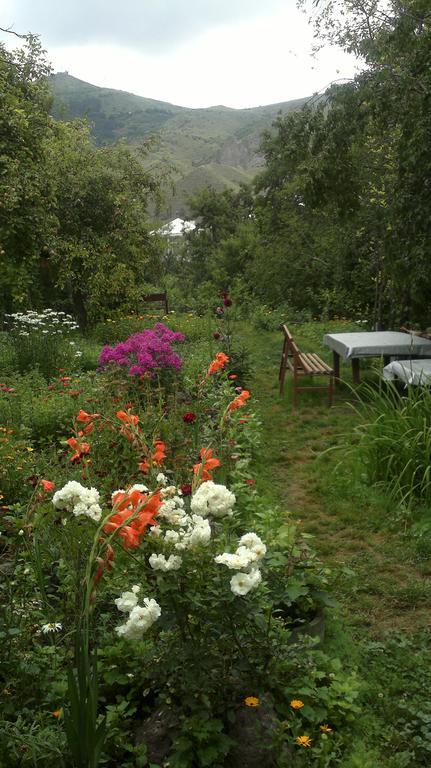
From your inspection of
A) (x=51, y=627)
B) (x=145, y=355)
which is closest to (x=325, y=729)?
(x=51, y=627)

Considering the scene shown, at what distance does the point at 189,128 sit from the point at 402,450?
145 m

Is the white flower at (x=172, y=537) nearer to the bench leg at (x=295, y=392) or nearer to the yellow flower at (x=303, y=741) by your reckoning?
the yellow flower at (x=303, y=741)

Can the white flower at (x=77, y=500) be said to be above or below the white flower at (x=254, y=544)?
above

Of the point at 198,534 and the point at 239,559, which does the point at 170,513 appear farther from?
the point at 239,559

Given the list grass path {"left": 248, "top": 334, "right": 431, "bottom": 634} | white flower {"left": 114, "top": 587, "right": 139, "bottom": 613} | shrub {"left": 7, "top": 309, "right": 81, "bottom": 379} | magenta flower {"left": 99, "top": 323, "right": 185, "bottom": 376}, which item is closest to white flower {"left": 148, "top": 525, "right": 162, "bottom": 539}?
white flower {"left": 114, "top": 587, "right": 139, "bottom": 613}

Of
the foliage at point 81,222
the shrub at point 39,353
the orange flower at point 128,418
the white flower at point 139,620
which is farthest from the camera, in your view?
the foliage at point 81,222

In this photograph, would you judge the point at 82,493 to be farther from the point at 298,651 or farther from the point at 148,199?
the point at 148,199

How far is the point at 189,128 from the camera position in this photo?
138 meters

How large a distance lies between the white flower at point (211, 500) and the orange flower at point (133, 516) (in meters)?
0.14

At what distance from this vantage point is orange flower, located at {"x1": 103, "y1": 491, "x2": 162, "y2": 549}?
6.53 ft

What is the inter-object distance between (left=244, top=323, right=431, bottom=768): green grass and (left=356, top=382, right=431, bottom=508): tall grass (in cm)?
12

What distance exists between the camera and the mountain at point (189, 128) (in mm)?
83944

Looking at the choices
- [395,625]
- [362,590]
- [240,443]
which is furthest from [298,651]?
[240,443]

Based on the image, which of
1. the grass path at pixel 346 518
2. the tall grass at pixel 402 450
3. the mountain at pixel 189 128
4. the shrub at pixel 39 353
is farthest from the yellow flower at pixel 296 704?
the mountain at pixel 189 128
